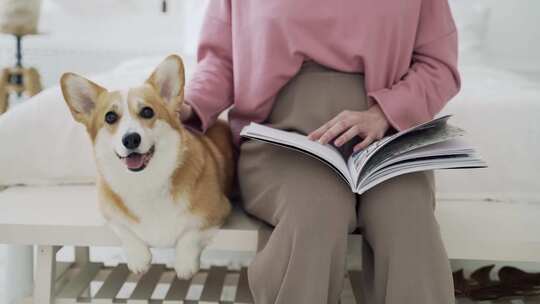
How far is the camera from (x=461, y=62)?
2227 millimetres

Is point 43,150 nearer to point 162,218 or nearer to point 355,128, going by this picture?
point 162,218

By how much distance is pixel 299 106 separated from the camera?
3.45 feet

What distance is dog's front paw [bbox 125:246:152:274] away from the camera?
97 centimetres

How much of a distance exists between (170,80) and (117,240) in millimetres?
301

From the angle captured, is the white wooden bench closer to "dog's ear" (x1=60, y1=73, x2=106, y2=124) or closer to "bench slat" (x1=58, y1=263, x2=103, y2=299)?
"bench slat" (x1=58, y1=263, x2=103, y2=299)

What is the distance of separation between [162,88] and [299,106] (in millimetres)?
257

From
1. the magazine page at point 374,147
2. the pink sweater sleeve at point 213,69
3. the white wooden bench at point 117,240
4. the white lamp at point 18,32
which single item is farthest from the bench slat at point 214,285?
the white lamp at point 18,32

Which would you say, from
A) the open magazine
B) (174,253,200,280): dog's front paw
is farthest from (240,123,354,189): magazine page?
(174,253,200,280): dog's front paw

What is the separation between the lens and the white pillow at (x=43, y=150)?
1.24 m

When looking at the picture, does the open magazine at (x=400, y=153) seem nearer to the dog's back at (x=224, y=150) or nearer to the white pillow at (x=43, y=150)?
the dog's back at (x=224, y=150)

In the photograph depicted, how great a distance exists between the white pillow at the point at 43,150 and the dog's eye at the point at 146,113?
0.41m

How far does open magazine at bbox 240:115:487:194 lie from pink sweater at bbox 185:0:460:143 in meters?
0.12

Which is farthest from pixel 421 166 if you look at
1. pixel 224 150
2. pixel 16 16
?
pixel 16 16

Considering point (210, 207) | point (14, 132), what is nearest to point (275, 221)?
point (210, 207)
